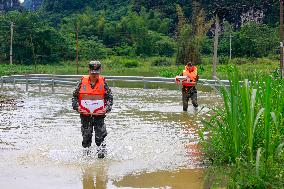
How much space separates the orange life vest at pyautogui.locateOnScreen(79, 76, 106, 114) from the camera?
854cm

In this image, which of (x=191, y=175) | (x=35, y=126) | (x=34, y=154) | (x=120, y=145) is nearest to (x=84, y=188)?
(x=191, y=175)

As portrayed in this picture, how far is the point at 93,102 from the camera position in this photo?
8.54 metres

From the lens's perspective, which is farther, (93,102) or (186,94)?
(186,94)

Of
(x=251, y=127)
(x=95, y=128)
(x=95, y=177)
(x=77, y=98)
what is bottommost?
(x=95, y=177)

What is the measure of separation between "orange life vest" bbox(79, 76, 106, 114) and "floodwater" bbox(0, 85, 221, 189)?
0.75 m

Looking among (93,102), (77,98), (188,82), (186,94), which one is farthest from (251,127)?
(188,82)

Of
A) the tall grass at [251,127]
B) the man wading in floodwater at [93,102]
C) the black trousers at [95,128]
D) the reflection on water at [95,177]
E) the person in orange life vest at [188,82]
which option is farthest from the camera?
the person in orange life vest at [188,82]

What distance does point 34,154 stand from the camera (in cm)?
870

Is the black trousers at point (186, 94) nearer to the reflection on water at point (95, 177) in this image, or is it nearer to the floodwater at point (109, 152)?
the floodwater at point (109, 152)

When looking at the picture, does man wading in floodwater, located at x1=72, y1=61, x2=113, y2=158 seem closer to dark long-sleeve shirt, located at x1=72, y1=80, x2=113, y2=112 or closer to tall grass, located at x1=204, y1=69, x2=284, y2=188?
dark long-sleeve shirt, located at x1=72, y1=80, x2=113, y2=112

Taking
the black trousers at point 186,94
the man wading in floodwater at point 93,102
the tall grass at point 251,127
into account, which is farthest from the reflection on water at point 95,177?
the black trousers at point 186,94

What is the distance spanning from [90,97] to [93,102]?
3.6 inches

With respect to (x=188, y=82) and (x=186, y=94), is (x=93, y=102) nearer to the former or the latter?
(x=186, y=94)

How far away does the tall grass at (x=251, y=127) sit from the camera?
5691 mm
